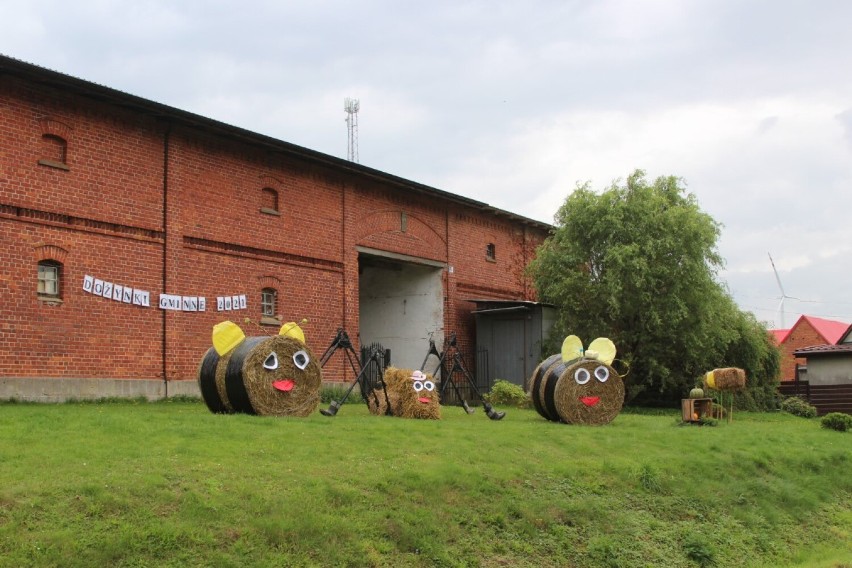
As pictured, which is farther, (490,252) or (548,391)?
(490,252)

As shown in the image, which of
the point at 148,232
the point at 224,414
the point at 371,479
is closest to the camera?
the point at 371,479

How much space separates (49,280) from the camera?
1891cm

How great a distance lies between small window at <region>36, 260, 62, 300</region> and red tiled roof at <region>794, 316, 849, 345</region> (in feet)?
145

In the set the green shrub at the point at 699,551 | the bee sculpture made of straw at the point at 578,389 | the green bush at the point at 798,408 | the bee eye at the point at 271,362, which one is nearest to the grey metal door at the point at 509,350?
the green bush at the point at 798,408

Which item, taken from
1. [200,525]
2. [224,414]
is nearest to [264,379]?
[224,414]

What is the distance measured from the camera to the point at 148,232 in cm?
2062

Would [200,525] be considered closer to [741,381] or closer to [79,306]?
[79,306]

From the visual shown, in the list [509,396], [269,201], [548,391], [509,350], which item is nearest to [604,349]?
[548,391]

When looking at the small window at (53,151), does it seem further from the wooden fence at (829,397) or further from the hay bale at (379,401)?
the wooden fence at (829,397)

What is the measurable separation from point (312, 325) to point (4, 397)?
28.5ft

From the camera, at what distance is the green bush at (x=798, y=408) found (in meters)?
27.7

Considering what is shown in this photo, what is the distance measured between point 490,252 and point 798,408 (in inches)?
446

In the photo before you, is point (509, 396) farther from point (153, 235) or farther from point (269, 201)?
point (153, 235)

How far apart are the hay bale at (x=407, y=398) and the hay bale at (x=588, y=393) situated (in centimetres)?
237
